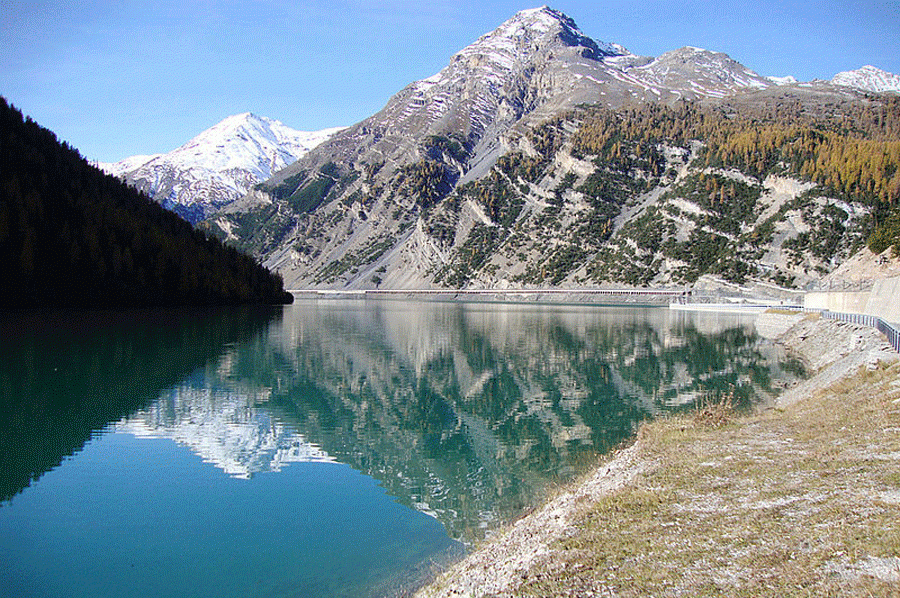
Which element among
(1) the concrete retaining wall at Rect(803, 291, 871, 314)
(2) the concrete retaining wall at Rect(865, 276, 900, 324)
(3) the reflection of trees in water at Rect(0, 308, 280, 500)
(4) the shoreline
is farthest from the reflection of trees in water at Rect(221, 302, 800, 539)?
(1) the concrete retaining wall at Rect(803, 291, 871, 314)

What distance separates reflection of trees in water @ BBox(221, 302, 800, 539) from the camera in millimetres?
16656

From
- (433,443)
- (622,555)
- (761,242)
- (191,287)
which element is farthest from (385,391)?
(761,242)

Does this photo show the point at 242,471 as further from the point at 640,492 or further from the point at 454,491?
the point at 640,492

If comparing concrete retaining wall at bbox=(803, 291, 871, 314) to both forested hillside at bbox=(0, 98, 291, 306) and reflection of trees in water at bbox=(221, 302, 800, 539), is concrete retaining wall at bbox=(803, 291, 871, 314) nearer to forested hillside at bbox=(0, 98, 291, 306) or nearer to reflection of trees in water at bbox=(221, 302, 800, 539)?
reflection of trees in water at bbox=(221, 302, 800, 539)

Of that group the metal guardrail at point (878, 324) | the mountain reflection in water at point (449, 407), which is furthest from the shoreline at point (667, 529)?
the metal guardrail at point (878, 324)

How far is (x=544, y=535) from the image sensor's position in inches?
384

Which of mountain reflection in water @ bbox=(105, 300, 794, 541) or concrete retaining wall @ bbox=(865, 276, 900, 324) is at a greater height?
concrete retaining wall @ bbox=(865, 276, 900, 324)

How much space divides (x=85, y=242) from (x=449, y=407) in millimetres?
64720

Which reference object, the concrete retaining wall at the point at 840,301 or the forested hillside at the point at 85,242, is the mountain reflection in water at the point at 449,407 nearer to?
the concrete retaining wall at the point at 840,301

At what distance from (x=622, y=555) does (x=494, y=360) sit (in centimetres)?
3189

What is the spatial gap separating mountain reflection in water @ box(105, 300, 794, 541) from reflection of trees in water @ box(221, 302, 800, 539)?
3.0 inches

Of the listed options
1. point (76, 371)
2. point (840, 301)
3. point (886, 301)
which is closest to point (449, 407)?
point (76, 371)

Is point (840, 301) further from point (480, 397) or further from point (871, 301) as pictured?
point (480, 397)

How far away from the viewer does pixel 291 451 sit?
1909cm
